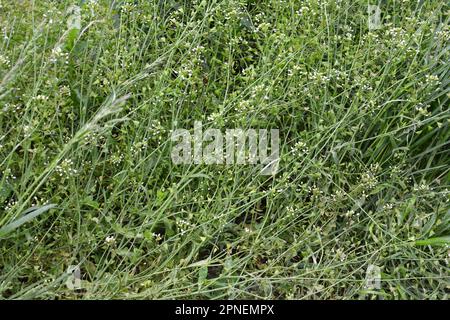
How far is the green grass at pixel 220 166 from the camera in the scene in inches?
96.5

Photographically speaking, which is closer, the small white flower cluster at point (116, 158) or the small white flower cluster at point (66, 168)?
the small white flower cluster at point (66, 168)

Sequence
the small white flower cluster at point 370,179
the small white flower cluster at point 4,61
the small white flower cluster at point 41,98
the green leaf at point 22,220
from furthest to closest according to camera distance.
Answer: the small white flower cluster at point 370,179 → the small white flower cluster at point 4,61 → the small white flower cluster at point 41,98 → the green leaf at point 22,220

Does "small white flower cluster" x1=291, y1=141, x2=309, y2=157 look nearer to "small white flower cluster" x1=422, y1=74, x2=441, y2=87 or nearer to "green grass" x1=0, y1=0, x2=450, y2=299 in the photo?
"green grass" x1=0, y1=0, x2=450, y2=299

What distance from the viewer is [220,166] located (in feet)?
8.61

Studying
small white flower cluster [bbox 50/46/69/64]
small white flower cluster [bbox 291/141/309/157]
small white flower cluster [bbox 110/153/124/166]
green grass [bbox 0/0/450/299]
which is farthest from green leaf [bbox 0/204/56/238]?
small white flower cluster [bbox 291/141/309/157]

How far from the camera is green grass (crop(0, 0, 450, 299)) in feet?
8.04

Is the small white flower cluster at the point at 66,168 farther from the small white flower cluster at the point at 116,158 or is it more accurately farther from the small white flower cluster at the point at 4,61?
the small white flower cluster at the point at 4,61

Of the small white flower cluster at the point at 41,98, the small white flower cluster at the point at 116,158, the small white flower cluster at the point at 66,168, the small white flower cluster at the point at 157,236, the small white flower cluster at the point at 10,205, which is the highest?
the small white flower cluster at the point at 41,98

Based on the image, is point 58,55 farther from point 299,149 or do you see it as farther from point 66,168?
point 299,149

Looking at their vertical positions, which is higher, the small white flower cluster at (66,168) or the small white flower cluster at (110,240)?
the small white flower cluster at (66,168)

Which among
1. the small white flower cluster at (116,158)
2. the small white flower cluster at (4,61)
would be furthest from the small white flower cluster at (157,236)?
the small white flower cluster at (4,61)

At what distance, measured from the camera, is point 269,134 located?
9.18 ft
